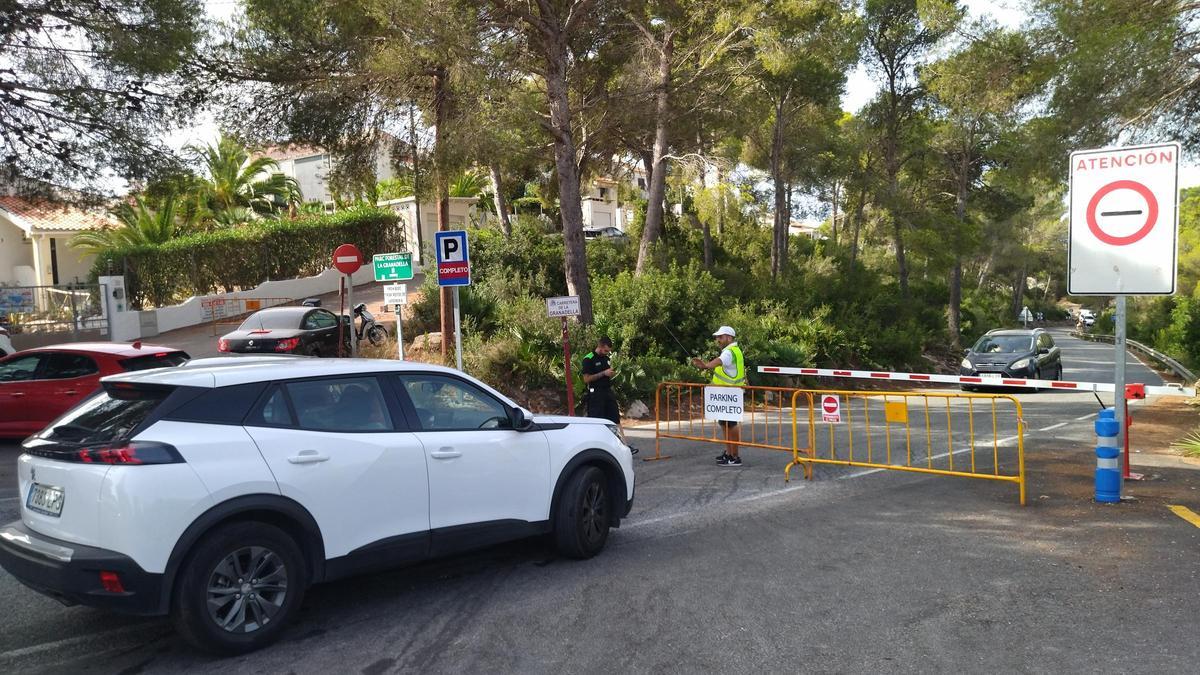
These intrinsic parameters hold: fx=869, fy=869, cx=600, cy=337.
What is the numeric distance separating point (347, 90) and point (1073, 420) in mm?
15076

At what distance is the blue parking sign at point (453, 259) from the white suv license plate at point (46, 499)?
305 inches

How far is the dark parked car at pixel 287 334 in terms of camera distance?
58.1 feet

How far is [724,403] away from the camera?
10.8 metres

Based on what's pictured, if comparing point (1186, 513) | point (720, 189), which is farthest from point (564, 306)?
point (720, 189)

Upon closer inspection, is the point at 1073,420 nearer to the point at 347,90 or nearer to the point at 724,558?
the point at 724,558

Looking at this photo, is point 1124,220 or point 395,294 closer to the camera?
point 1124,220

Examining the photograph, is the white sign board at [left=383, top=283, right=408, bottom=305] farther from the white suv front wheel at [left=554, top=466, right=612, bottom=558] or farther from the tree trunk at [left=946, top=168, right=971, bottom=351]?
the tree trunk at [left=946, top=168, right=971, bottom=351]

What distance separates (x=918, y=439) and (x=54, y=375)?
12.3m

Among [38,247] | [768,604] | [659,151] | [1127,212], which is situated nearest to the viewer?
[768,604]

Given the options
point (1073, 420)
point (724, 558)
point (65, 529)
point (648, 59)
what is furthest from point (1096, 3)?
point (65, 529)

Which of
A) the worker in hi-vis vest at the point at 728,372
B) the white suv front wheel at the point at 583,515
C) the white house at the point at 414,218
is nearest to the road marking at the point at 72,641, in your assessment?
the white suv front wheel at the point at 583,515

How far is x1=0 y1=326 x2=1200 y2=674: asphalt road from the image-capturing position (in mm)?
4809

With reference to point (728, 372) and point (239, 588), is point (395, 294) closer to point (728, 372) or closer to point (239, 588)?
point (728, 372)

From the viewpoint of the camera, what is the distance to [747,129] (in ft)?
82.9
